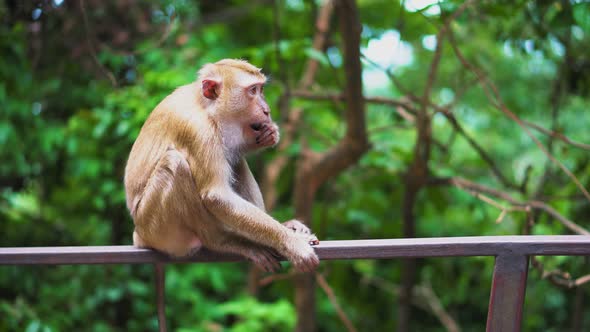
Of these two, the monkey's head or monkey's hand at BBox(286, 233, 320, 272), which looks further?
the monkey's head

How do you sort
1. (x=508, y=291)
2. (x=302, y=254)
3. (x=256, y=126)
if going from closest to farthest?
(x=508, y=291) < (x=302, y=254) < (x=256, y=126)

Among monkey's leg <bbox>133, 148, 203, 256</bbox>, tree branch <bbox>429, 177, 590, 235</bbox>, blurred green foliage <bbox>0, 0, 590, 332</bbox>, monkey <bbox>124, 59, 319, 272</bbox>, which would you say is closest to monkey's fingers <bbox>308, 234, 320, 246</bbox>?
monkey <bbox>124, 59, 319, 272</bbox>

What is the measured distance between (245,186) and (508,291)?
4.68ft

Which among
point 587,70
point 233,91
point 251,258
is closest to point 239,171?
point 233,91

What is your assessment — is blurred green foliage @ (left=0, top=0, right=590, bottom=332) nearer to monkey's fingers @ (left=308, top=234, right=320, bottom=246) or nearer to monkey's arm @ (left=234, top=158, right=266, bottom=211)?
monkey's arm @ (left=234, top=158, right=266, bottom=211)

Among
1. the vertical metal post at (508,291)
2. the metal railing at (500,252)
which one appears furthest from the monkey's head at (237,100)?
the vertical metal post at (508,291)

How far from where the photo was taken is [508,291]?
1900 mm

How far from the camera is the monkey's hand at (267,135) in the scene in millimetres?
2752

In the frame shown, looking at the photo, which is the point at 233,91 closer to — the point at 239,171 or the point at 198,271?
the point at 239,171

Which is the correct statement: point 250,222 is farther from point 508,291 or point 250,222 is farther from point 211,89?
point 508,291

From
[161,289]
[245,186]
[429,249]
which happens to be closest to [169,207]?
[161,289]

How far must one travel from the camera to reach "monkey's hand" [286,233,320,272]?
2273 mm

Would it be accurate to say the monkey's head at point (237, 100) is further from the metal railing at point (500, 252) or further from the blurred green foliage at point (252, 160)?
the blurred green foliage at point (252, 160)

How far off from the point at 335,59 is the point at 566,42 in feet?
9.08
